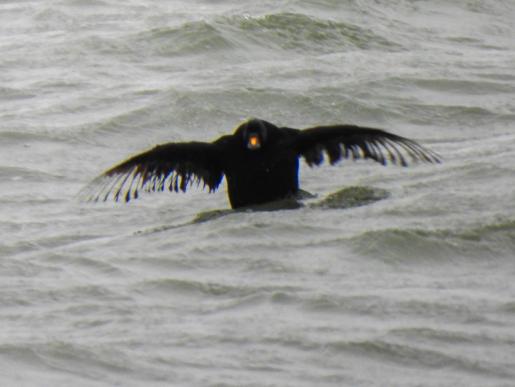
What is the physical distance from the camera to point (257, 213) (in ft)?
36.7

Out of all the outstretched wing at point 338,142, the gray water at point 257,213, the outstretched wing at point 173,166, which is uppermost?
the outstretched wing at point 338,142

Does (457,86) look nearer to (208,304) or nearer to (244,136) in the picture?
(244,136)

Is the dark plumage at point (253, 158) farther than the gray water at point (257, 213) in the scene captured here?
Yes

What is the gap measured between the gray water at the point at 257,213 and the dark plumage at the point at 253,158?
0.74ft

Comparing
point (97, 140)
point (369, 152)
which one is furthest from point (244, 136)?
point (97, 140)

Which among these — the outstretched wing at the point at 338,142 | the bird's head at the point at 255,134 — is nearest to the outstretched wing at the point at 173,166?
the bird's head at the point at 255,134

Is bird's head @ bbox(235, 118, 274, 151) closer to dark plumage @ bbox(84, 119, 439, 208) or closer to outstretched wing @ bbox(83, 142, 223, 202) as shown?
dark plumage @ bbox(84, 119, 439, 208)

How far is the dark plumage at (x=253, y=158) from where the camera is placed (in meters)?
11.0

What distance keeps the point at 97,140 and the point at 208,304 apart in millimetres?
5156

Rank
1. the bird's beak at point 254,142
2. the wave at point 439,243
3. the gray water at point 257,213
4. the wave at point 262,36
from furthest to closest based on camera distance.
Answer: the wave at point 262,36 < the bird's beak at point 254,142 < the wave at point 439,243 < the gray water at point 257,213

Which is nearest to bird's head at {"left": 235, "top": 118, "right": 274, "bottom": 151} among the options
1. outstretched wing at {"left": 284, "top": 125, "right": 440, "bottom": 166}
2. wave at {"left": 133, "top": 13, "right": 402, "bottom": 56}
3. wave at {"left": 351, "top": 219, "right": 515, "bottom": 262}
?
outstretched wing at {"left": 284, "top": 125, "right": 440, "bottom": 166}

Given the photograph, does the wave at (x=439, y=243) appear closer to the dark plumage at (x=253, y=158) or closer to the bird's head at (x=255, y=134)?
the dark plumage at (x=253, y=158)

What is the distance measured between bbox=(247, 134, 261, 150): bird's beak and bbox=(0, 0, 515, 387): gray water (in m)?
0.47

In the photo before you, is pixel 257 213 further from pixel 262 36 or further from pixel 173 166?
pixel 262 36
